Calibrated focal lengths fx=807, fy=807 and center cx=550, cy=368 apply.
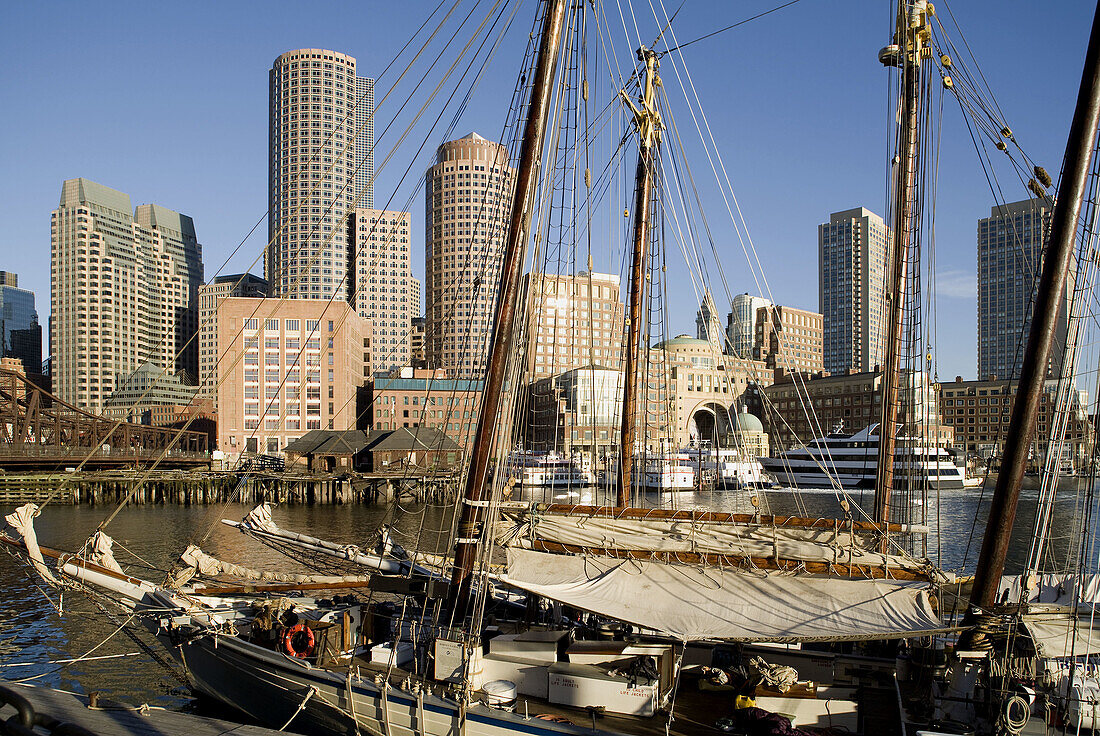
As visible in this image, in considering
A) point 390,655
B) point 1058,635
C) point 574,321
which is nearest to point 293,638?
point 390,655

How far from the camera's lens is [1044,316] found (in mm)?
12117

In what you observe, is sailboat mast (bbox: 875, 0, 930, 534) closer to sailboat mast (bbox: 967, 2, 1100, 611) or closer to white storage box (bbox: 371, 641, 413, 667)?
sailboat mast (bbox: 967, 2, 1100, 611)

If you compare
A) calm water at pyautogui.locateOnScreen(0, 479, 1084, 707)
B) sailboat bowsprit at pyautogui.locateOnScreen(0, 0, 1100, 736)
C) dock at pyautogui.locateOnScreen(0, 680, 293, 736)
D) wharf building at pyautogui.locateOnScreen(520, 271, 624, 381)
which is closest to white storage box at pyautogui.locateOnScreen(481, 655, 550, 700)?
sailboat bowsprit at pyautogui.locateOnScreen(0, 0, 1100, 736)

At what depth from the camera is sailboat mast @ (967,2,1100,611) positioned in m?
11.7

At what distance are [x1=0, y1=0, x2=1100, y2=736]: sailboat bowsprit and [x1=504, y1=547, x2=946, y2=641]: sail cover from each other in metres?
0.03

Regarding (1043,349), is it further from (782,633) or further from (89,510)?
(89,510)

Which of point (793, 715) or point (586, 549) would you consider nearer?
point (793, 715)

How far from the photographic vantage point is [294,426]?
116688 millimetres

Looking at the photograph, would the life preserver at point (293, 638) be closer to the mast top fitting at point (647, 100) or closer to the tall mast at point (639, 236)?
the tall mast at point (639, 236)

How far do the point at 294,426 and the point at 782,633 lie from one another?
11139 centimetres

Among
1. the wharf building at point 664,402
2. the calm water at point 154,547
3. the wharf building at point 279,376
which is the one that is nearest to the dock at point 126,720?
the calm water at point 154,547

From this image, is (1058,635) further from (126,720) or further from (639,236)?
(639,236)

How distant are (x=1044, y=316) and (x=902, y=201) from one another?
1125 cm

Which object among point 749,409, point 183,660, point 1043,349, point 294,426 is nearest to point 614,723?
point 1043,349
